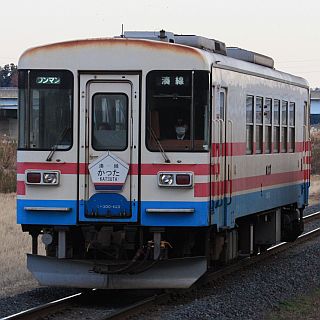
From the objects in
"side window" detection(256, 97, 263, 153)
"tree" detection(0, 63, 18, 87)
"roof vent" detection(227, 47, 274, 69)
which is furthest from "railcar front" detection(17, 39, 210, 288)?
"tree" detection(0, 63, 18, 87)

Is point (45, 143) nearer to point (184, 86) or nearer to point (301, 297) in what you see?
point (184, 86)

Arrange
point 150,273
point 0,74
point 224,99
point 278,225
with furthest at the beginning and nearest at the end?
point 0,74
point 278,225
point 224,99
point 150,273

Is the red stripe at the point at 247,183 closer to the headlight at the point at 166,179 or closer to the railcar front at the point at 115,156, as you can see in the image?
the railcar front at the point at 115,156

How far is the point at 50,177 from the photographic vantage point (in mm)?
11141

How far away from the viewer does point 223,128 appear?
1204 cm

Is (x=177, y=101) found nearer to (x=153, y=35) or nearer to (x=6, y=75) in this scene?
(x=153, y=35)

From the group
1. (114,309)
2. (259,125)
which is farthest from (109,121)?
(259,125)

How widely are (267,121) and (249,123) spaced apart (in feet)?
3.20

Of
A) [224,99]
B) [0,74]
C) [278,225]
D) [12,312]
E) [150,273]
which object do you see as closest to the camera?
[12,312]

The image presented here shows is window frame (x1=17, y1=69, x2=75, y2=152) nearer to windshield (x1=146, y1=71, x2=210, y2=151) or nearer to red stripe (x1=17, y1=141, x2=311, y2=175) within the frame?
red stripe (x1=17, y1=141, x2=311, y2=175)

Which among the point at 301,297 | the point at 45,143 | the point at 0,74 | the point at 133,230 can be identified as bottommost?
the point at 301,297

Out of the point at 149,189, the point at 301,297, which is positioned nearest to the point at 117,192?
the point at 149,189

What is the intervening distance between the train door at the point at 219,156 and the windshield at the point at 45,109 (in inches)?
68.0

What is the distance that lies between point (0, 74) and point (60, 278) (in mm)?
108137
